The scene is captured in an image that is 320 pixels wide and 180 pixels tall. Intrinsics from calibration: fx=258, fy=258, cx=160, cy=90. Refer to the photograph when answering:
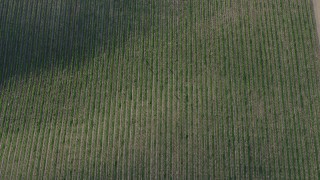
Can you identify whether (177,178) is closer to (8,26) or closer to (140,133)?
(140,133)

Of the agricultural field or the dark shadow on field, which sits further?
the dark shadow on field

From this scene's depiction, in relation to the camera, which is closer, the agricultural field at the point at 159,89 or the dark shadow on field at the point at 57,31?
the agricultural field at the point at 159,89

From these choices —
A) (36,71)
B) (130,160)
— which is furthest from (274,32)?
(36,71)

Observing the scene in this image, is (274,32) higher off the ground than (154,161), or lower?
higher
